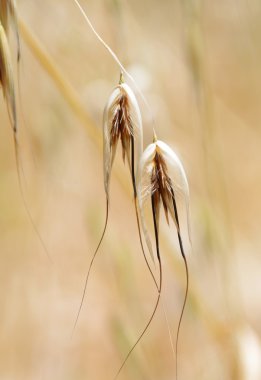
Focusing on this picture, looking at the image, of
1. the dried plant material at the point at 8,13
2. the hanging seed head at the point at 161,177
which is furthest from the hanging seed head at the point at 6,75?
the hanging seed head at the point at 161,177

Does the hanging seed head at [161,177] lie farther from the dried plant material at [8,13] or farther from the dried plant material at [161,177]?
the dried plant material at [8,13]

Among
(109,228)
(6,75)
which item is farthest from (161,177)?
(109,228)

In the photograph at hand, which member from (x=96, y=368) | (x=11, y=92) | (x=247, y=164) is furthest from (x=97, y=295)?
(x=11, y=92)

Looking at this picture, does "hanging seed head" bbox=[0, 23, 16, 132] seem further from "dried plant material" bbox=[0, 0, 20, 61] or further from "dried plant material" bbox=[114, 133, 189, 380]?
"dried plant material" bbox=[114, 133, 189, 380]

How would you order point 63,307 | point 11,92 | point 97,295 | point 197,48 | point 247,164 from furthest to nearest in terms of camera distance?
1. point 247,164
2. point 97,295
3. point 63,307
4. point 197,48
5. point 11,92

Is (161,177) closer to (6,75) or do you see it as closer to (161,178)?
(161,178)

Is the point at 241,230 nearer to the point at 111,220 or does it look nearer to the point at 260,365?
the point at 111,220
